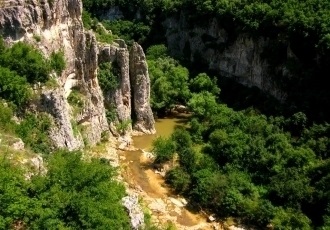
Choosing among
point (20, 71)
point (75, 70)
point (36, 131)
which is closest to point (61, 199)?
point (36, 131)

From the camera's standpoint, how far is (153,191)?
37.7 metres

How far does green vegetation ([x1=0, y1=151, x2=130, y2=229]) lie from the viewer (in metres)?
21.9

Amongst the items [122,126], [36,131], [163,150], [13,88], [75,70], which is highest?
[75,70]

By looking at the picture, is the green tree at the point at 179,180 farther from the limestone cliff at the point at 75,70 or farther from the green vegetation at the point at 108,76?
the green vegetation at the point at 108,76

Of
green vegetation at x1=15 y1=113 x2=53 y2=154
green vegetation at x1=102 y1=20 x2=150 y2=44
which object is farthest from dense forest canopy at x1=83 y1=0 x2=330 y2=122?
green vegetation at x1=15 y1=113 x2=53 y2=154

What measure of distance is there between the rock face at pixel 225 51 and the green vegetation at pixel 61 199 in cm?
3137

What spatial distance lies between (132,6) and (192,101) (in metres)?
32.7

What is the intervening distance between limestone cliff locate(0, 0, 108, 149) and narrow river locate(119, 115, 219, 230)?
3878 mm

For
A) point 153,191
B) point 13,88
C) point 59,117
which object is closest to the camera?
point 13,88

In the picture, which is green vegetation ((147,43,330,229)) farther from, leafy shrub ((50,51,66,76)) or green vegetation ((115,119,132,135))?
leafy shrub ((50,51,66,76))

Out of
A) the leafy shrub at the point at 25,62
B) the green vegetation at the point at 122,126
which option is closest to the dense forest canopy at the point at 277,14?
the green vegetation at the point at 122,126

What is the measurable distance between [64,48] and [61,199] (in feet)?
62.1

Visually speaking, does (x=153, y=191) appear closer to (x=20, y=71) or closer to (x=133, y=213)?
(x=133, y=213)

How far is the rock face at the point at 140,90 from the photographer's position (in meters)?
47.2
